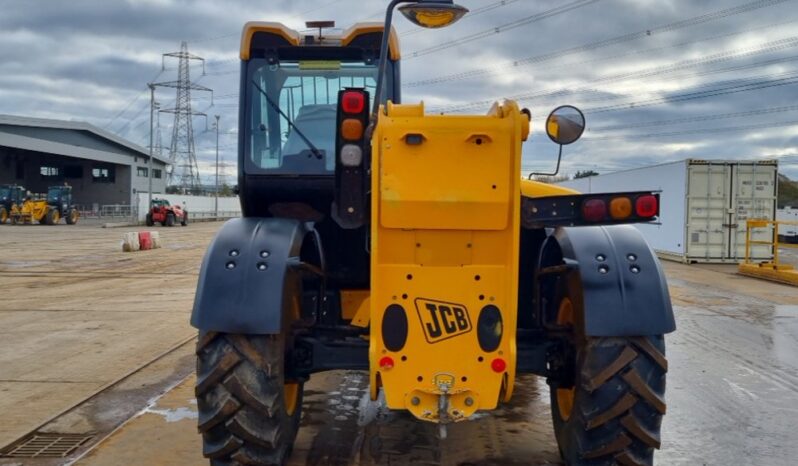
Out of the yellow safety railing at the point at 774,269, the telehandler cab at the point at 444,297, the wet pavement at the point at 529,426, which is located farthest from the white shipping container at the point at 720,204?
the telehandler cab at the point at 444,297

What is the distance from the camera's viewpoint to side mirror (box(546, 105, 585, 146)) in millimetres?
4164

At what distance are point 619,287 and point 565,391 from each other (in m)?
1.12

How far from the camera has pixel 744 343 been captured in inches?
404

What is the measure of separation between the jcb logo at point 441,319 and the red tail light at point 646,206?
3.36 feet

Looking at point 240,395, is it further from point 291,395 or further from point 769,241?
point 769,241

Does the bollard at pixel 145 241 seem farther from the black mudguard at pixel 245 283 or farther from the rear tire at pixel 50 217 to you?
the black mudguard at pixel 245 283

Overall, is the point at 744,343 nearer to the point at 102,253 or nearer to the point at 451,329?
the point at 451,329

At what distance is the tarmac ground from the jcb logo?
1702mm

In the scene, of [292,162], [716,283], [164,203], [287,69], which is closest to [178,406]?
[292,162]

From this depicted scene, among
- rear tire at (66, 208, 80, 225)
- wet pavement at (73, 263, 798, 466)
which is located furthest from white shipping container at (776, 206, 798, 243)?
rear tire at (66, 208, 80, 225)

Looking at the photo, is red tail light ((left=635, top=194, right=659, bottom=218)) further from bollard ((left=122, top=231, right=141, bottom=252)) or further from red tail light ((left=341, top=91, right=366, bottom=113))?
bollard ((left=122, top=231, right=141, bottom=252))

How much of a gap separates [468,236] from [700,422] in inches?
143

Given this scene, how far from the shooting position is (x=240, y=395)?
400 cm

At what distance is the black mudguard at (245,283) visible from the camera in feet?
13.0
